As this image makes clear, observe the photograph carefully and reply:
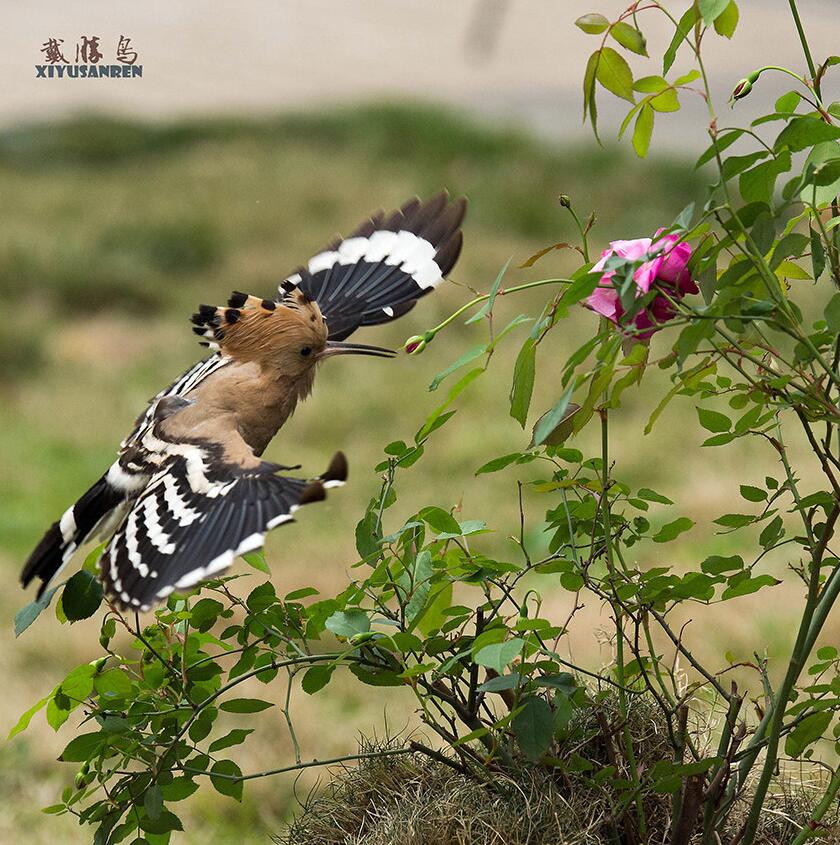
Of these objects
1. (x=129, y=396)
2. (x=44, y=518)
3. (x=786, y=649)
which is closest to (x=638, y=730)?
(x=786, y=649)

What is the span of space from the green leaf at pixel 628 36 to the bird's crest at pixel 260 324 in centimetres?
33

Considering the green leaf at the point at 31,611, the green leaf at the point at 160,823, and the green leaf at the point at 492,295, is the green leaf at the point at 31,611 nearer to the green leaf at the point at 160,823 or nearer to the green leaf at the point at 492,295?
the green leaf at the point at 160,823

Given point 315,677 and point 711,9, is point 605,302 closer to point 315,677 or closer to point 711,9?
point 711,9

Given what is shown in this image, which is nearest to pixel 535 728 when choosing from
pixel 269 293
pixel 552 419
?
pixel 552 419

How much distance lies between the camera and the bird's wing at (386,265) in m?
0.99

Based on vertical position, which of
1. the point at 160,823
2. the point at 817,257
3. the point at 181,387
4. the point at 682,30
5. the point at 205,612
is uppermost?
the point at 682,30

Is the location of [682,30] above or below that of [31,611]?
above

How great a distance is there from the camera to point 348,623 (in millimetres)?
659

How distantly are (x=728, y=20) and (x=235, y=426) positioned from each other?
419 millimetres

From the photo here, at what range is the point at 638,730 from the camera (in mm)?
796

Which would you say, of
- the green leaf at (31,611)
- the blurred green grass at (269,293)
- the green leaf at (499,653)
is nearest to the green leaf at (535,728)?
the green leaf at (499,653)

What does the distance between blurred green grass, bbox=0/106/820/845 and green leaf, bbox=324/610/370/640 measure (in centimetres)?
65

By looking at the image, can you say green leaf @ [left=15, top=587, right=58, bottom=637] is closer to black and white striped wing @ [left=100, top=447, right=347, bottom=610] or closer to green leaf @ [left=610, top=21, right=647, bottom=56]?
black and white striped wing @ [left=100, top=447, right=347, bottom=610]

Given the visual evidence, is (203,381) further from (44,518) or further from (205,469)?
(44,518)
